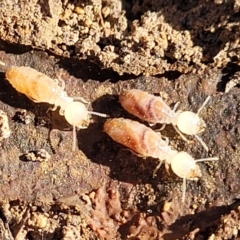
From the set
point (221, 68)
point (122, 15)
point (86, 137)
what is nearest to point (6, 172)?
point (86, 137)

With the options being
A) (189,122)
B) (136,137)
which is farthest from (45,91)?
(189,122)

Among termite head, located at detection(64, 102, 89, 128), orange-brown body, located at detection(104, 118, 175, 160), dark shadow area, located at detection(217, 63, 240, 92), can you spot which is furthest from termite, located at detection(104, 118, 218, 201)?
dark shadow area, located at detection(217, 63, 240, 92)

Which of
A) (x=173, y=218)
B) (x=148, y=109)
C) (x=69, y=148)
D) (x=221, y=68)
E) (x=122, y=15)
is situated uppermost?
(x=122, y=15)

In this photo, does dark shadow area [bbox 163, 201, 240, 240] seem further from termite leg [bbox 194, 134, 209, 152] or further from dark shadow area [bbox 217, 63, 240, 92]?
dark shadow area [bbox 217, 63, 240, 92]

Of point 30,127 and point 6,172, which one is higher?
point 30,127

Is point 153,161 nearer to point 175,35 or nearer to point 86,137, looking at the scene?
point 86,137

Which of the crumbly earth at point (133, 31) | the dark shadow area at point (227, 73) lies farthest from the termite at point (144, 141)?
the dark shadow area at point (227, 73)
